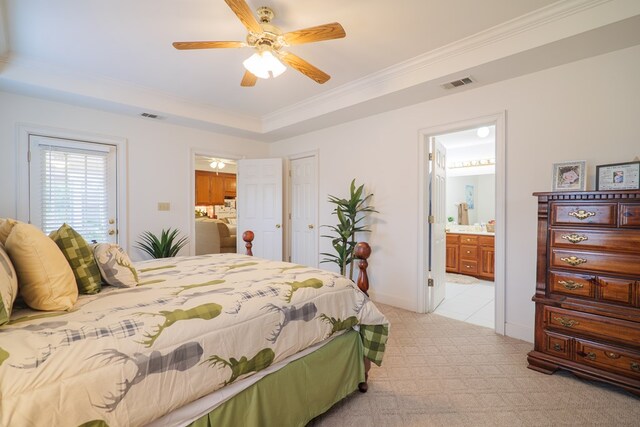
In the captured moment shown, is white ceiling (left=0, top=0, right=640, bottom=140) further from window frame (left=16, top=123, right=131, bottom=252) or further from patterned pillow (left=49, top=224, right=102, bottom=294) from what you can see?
patterned pillow (left=49, top=224, right=102, bottom=294)

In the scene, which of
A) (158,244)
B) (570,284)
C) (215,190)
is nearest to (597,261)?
(570,284)

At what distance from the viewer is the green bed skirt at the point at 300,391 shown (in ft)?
4.10

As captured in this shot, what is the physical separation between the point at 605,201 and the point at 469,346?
4.88 ft

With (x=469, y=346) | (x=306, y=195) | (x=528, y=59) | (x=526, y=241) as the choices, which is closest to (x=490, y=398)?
(x=469, y=346)

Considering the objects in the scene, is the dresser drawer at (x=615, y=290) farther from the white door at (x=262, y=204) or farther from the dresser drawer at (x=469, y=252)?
the white door at (x=262, y=204)

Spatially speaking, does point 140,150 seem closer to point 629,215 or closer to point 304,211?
point 304,211

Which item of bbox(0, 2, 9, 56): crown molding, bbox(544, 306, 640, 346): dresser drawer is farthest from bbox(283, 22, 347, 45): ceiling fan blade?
bbox(544, 306, 640, 346): dresser drawer

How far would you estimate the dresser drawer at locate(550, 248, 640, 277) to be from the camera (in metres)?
1.84

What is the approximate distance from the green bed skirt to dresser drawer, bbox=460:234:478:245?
13.1ft

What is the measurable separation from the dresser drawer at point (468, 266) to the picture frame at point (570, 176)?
3.13 metres

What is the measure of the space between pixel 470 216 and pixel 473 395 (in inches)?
174

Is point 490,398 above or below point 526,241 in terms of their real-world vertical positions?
below

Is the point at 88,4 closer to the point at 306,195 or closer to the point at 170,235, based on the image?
the point at 170,235

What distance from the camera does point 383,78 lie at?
3.06m
